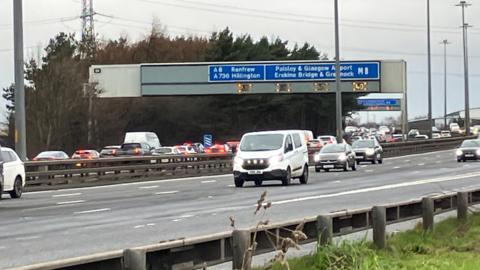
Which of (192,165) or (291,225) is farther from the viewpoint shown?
(192,165)

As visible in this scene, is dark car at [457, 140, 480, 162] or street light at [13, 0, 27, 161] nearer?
street light at [13, 0, 27, 161]

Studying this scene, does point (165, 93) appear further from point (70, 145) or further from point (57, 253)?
point (57, 253)

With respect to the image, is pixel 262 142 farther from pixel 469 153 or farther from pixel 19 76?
pixel 469 153

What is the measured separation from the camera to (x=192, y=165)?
4197 centimetres

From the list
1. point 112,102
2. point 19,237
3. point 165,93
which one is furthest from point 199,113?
point 19,237

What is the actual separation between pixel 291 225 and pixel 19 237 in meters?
7.39

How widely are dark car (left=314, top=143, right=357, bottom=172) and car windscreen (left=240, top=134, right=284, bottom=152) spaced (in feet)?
43.4

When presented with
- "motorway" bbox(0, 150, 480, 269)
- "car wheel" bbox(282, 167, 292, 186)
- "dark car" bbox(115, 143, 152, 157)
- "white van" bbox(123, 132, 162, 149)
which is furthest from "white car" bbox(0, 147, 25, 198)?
"white van" bbox(123, 132, 162, 149)

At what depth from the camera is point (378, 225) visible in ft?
36.8

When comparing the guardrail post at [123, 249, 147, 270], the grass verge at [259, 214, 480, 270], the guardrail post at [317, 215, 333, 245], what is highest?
the guardrail post at [123, 249, 147, 270]

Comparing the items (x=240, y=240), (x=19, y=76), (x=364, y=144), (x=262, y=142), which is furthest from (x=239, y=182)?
(x=364, y=144)

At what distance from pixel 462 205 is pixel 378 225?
385 cm

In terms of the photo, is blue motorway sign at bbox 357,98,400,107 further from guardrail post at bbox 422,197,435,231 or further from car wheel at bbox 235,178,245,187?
guardrail post at bbox 422,197,435,231

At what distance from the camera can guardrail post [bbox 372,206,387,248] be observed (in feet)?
36.8
